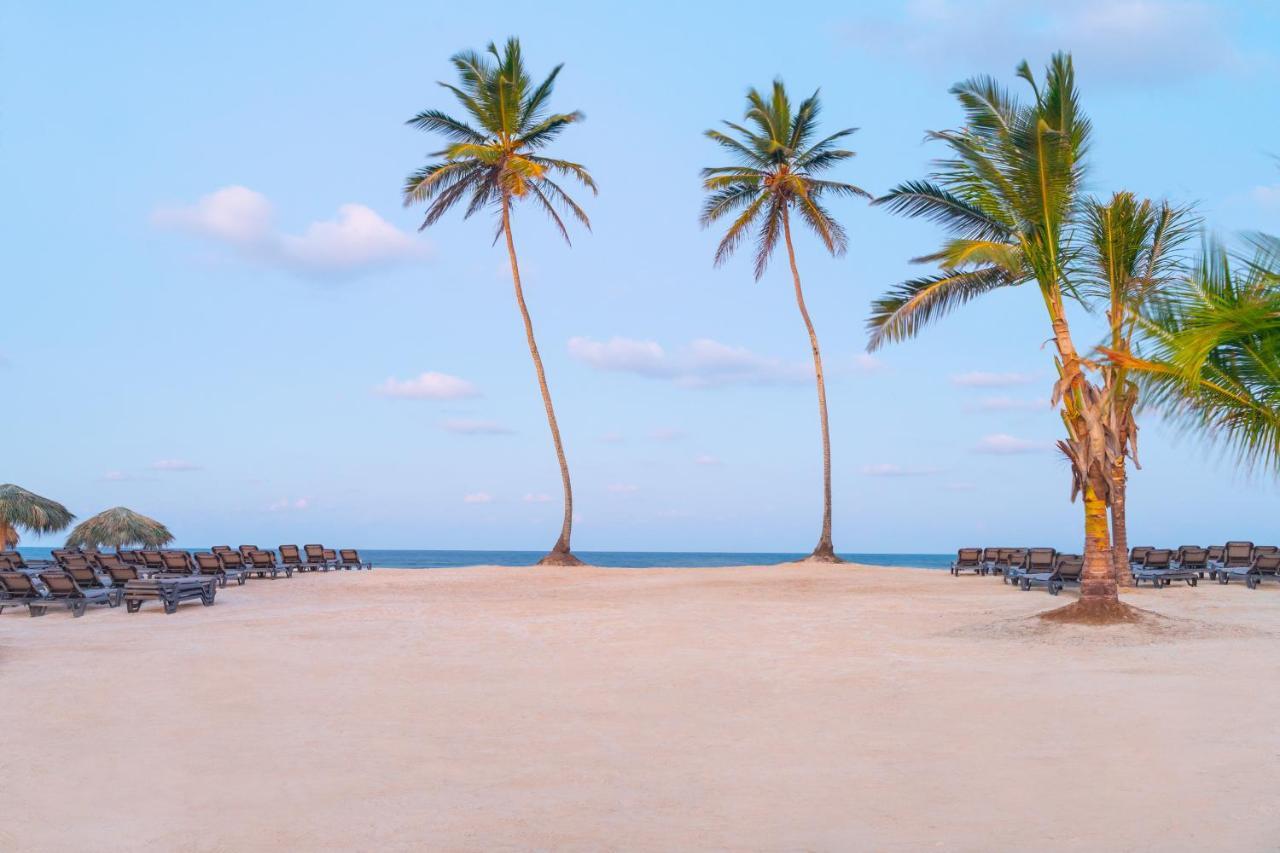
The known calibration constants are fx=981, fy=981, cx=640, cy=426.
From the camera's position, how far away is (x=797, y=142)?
32.5 metres

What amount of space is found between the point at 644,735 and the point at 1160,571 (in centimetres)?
1775

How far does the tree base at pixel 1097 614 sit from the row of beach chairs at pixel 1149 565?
19.5ft

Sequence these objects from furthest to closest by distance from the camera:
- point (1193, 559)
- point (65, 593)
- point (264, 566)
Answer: point (264, 566)
point (1193, 559)
point (65, 593)

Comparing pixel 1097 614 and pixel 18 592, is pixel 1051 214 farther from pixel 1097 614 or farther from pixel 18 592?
pixel 18 592

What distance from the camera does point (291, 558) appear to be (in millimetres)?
28734

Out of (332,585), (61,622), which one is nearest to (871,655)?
(61,622)

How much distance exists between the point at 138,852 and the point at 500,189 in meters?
29.3

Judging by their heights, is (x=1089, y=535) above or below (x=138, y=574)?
above

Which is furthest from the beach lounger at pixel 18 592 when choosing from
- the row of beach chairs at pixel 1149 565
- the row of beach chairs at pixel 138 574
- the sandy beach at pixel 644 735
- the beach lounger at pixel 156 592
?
the row of beach chairs at pixel 1149 565

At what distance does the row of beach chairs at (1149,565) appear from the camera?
2047cm

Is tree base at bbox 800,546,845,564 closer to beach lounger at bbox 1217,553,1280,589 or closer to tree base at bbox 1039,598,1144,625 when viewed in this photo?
beach lounger at bbox 1217,553,1280,589

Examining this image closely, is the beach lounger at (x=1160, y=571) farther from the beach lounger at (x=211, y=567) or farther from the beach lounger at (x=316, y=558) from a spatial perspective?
the beach lounger at (x=316, y=558)

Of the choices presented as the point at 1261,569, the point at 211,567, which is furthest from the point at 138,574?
the point at 1261,569

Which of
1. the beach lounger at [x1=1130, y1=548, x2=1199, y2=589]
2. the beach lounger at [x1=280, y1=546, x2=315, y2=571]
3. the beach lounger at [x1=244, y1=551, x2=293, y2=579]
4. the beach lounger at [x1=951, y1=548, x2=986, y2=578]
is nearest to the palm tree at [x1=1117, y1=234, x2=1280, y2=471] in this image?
the beach lounger at [x1=1130, y1=548, x2=1199, y2=589]
